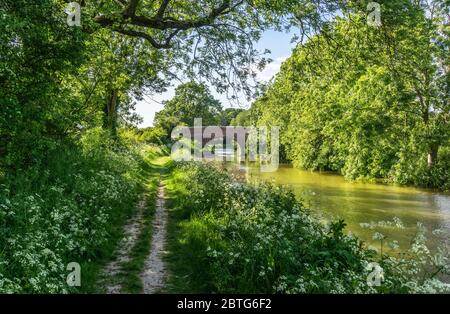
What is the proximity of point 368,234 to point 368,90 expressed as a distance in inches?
818

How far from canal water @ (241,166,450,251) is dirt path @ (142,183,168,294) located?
4694 millimetres

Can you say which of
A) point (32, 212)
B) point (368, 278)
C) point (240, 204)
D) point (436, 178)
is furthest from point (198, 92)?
point (436, 178)

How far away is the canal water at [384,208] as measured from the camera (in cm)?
1370

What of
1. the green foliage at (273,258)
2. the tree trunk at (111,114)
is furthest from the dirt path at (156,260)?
the tree trunk at (111,114)

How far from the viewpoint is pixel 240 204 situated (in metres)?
11.5

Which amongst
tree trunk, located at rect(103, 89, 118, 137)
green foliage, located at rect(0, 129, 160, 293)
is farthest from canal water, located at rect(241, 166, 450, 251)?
tree trunk, located at rect(103, 89, 118, 137)

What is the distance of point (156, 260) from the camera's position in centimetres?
909

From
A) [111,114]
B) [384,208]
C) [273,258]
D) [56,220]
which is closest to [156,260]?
[56,220]

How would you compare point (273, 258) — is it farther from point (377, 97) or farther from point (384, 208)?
point (377, 97)

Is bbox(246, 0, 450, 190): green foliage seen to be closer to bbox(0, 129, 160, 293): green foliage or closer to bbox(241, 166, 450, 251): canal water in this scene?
bbox(241, 166, 450, 251): canal water

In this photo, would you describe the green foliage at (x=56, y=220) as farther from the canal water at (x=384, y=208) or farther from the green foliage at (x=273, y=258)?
the canal water at (x=384, y=208)

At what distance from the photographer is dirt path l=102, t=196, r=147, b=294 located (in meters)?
7.47

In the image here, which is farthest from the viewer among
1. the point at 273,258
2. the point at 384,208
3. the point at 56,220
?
the point at 384,208

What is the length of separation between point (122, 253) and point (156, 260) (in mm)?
→ 941
